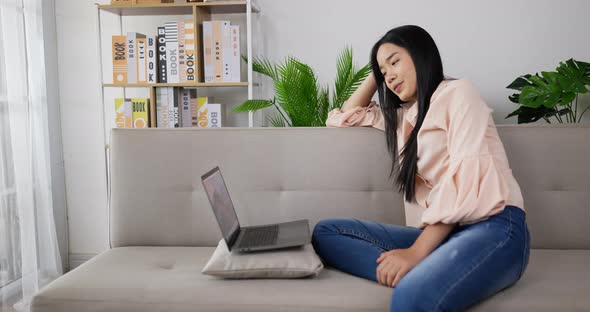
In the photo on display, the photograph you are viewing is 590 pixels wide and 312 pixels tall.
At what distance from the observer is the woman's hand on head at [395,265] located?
1521 mm

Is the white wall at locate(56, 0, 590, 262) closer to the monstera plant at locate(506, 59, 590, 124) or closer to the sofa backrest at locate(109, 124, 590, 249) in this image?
the monstera plant at locate(506, 59, 590, 124)

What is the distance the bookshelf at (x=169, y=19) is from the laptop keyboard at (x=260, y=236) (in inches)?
56.7

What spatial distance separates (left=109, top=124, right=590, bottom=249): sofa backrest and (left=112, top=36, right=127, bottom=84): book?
131 cm

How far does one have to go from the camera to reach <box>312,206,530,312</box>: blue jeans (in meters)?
1.38

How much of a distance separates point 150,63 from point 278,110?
0.78 m

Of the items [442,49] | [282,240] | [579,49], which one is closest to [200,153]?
[282,240]

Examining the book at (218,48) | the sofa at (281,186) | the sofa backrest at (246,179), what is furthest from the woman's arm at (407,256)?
the book at (218,48)

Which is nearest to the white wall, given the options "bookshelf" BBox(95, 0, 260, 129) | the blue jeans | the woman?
"bookshelf" BBox(95, 0, 260, 129)

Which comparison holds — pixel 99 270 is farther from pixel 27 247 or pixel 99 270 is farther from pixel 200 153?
pixel 27 247

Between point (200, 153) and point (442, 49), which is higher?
point (442, 49)

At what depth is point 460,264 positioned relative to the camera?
1.42 m

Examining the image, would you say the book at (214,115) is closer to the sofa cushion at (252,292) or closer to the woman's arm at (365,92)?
the woman's arm at (365,92)

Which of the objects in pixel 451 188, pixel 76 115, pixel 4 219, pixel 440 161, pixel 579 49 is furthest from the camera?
pixel 76 115

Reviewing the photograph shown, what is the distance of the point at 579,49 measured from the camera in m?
3.31
